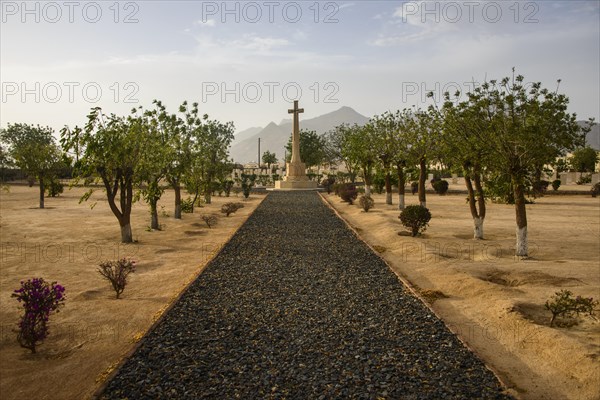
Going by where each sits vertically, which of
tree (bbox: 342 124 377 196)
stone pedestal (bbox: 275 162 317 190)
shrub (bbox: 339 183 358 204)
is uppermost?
tree (bbox: 342 124 377 196)

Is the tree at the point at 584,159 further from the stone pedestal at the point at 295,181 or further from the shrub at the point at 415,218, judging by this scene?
the shrub at the point at 415,218

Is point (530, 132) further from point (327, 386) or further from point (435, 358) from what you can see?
point (327, 386)

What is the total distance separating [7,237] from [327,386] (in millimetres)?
18229

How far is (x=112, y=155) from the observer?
17.9 m

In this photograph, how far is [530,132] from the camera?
1405 cm

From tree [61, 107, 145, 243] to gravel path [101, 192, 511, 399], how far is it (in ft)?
25.8

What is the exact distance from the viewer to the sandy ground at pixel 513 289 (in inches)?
266

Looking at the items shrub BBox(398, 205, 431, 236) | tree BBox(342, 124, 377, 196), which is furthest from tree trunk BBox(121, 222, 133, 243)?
tree BBox(342, 124, 377, 196)

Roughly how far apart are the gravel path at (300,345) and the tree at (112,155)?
786cm

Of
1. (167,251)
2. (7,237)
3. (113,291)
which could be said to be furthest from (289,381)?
(7,237)

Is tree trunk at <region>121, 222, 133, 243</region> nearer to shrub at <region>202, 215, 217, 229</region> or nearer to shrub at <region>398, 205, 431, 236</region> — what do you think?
shrub at <region>202, 215, 217, 229</region>

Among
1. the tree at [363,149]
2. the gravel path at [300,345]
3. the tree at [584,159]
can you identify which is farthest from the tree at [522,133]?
the tree at [584,159]

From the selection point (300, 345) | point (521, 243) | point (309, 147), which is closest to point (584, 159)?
point (309, 147)

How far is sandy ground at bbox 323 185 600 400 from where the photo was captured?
6761 millimetres
